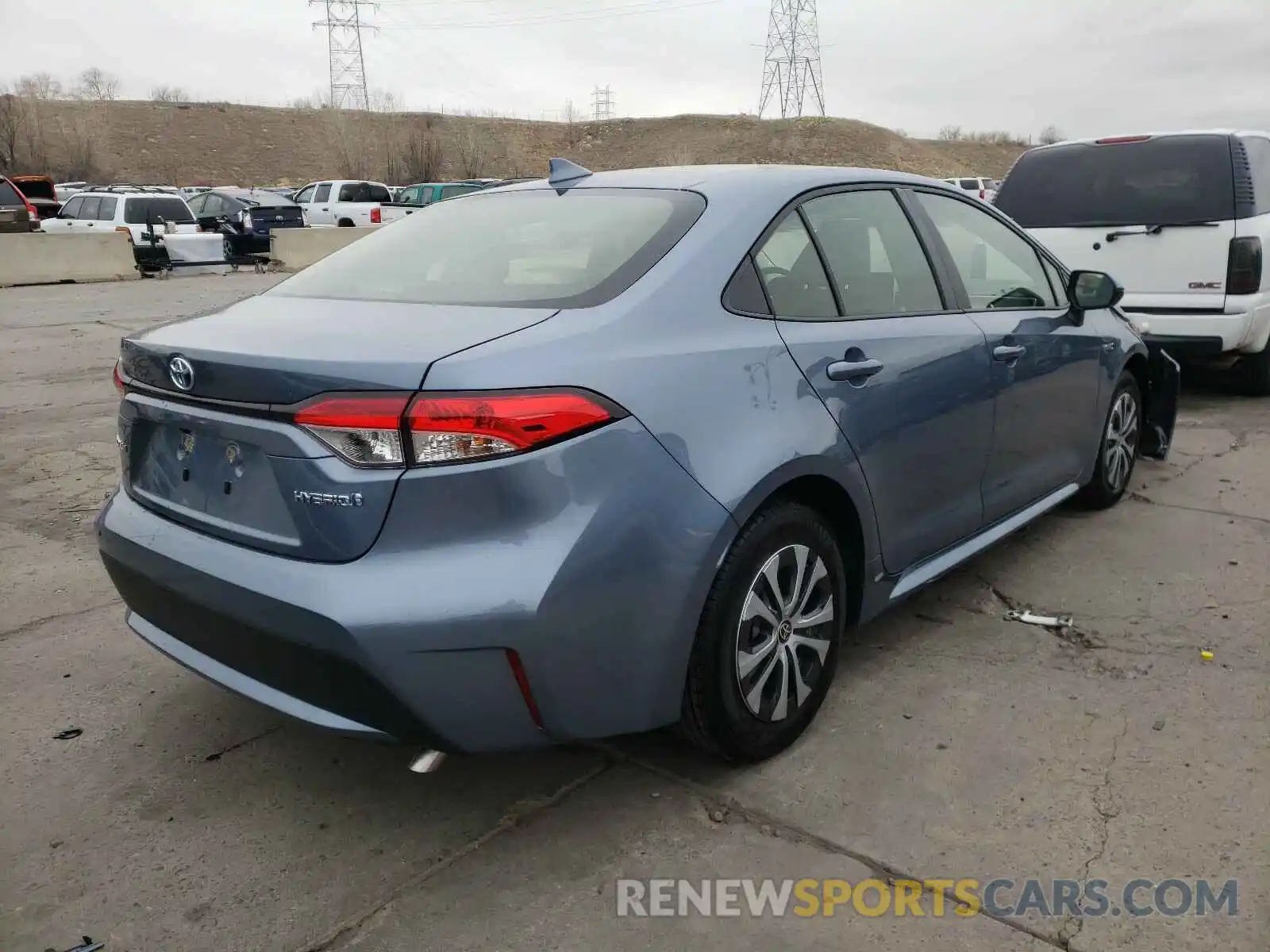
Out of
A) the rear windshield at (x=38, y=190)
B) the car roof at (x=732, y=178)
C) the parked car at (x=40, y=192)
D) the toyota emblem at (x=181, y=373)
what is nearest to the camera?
the toyota emblem at (x=181, y=373)

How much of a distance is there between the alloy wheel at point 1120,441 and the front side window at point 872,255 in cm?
181

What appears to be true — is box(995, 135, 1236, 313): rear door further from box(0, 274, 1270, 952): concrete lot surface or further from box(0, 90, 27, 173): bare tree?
box(0, 90, 27, 173): bare tree

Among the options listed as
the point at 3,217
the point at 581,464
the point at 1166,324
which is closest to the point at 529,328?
the point at 581,464

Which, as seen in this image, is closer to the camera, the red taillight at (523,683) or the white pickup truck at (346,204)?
the red taillight at (523,683)

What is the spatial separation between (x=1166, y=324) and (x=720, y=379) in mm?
5670

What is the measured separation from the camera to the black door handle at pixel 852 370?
2.90 meters

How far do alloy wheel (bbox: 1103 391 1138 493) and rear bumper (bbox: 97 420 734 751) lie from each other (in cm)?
316

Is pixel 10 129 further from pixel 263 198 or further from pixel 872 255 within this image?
pixel 872 255

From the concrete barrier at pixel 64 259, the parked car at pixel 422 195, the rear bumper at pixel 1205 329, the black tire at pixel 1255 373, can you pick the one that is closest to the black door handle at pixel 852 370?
the rear bumper at pixel 1205 329

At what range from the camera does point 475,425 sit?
215 cm

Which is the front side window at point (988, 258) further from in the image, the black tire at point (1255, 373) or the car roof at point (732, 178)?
the black tire at point (1255, 373)

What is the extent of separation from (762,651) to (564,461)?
0.88 meters

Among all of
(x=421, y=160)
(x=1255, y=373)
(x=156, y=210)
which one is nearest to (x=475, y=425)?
(x=1255, y=373)

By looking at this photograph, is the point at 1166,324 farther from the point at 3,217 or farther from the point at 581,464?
the point at 3,217
